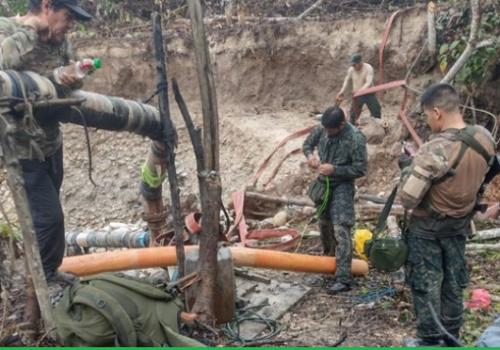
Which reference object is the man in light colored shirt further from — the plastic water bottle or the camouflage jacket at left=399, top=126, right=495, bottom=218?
the plastic water bottle

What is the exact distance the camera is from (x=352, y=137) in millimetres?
5438

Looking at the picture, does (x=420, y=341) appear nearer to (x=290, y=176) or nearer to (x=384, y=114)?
(x=290, y=176)

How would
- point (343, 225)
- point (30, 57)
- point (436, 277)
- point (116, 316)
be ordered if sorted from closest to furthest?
point (116, 316)
point (436, 277)
point (30, 57)
point (343, 225)

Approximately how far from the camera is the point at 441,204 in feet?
12.4

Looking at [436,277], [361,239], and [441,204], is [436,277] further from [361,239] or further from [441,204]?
[361,239]

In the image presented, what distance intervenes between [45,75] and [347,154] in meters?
2.83

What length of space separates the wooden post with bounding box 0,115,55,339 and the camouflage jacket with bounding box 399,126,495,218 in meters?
2.37

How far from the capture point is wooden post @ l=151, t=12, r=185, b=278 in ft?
13.5

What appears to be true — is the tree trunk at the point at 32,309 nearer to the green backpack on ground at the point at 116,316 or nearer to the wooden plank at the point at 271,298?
the green backpack on ground at the point at 116,316

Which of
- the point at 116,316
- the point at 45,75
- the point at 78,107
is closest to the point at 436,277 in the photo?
the point at 116,316

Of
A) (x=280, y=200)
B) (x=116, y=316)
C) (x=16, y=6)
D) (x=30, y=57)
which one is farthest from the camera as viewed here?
(x=16, y=6)

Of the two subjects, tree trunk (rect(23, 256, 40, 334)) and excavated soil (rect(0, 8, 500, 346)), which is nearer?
tree trunk (rect(23, 256, 40, 334))

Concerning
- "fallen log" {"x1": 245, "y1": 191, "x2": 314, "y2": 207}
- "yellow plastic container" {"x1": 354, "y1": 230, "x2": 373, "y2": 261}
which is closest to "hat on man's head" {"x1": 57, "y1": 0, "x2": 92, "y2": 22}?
"yellow plastic container" {"x1": 354, "y1": 230, "x2": 373, "y2": 261}

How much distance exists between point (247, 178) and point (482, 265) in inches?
240
